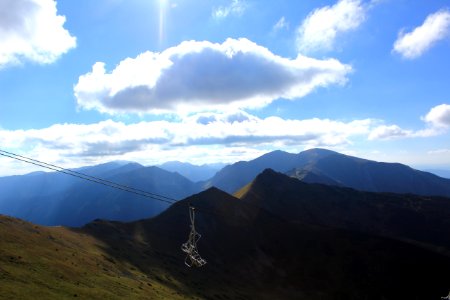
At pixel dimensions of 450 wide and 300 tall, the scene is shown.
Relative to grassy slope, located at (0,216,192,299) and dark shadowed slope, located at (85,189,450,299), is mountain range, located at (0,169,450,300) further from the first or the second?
dark shadowed slope, located at (85,189,450,299)

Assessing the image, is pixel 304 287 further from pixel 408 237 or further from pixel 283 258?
pixel 408 237

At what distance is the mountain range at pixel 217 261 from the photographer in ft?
174

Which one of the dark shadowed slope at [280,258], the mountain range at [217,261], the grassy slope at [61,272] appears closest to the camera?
the grassy slope at [61,272]

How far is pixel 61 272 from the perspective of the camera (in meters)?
52.1

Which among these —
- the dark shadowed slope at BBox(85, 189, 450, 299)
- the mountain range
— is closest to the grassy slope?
the mountain range

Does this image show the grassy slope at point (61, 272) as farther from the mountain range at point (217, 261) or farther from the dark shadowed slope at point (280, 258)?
the dark shadowed slope at point (280, 258)

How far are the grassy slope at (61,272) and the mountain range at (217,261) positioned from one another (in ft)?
0.65

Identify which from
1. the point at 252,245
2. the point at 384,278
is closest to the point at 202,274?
the point at 252,245

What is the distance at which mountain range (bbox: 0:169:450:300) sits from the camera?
Answer: 174 feet

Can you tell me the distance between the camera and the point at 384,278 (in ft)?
378

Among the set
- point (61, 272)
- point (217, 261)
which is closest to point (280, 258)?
point (217, 261)

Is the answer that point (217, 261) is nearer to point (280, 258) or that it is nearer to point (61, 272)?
point (280, 258)

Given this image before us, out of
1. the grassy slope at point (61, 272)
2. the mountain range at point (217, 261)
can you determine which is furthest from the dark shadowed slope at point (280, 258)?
the grassy slope at point (61, 272)

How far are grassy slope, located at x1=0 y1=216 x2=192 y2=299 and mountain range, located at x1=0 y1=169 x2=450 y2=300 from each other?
7.8 inches
